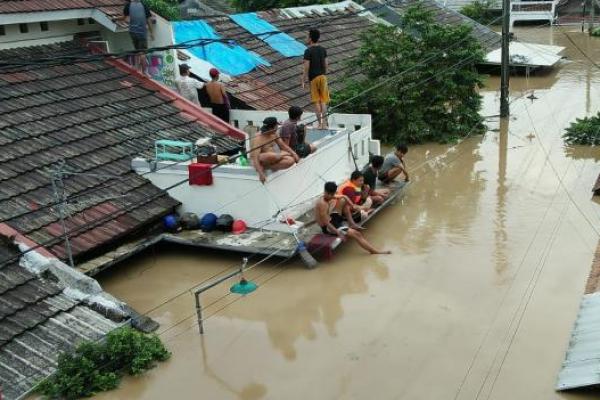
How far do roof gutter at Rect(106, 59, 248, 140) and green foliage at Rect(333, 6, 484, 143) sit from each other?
432cm

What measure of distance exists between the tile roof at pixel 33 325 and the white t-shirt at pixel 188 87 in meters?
6.53

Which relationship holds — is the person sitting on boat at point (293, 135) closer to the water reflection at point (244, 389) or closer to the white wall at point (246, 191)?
the white wall at point (246, 191)

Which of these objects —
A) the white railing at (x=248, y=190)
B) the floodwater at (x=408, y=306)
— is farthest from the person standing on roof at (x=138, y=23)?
the floodwater at (x=408, y=306)

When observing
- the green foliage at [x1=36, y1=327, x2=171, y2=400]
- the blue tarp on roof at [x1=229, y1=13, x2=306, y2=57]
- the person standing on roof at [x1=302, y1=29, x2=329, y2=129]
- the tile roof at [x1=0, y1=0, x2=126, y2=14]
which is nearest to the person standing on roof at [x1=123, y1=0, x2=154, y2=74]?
the tile roof at [x1=0, y1=0, x2=126, y2=14]

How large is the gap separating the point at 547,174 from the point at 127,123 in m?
8.65

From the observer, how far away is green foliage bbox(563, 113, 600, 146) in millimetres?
16094

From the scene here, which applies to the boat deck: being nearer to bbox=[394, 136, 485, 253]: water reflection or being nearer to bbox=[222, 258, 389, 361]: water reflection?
bbox=[222, 258, 389, 361]: water reflection

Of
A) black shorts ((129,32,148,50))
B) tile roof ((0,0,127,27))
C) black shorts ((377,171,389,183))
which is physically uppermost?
tile roof ((0,0,127,27))

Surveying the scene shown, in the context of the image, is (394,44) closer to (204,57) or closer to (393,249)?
(204,57)

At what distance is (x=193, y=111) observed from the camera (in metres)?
13.0

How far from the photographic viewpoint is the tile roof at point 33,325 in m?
6.77

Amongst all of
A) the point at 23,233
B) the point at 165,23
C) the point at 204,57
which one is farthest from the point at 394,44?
the point at 23,233

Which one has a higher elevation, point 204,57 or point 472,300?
point 204,57

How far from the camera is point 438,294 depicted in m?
9.13
